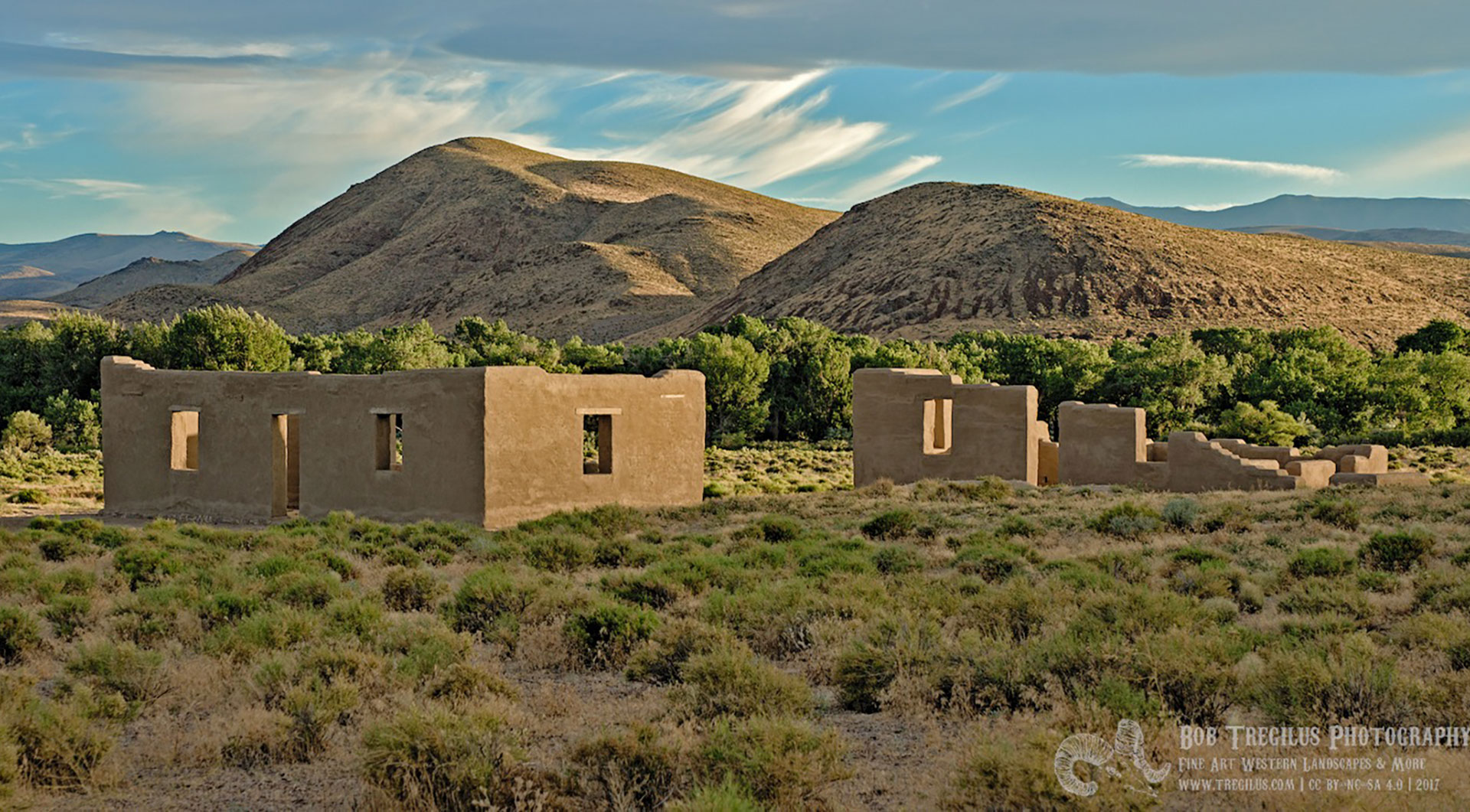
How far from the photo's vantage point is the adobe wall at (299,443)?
66.3 feet

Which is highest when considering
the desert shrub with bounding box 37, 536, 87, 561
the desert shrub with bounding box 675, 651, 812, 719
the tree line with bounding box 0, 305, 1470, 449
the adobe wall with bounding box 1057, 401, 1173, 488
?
the tree line with bounding box 0, 305, 1470, 449

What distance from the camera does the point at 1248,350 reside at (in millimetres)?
57719

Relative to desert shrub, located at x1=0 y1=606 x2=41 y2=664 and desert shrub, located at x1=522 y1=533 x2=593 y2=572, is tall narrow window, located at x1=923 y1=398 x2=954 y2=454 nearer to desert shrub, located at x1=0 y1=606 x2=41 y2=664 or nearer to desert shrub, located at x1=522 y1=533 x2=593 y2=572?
desert shrub, located at x1=522 y1=533 x2=593 y2=572

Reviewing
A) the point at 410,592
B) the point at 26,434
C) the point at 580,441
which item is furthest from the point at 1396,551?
the point at 26,434

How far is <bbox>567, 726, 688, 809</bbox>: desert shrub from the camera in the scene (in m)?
6.34

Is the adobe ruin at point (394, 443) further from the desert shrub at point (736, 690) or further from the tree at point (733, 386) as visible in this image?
the tree at point (733, 386)

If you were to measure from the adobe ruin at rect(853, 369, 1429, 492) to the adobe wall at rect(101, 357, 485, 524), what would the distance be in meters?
9.10

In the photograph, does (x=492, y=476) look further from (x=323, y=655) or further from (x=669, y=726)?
(x=669, y=726)

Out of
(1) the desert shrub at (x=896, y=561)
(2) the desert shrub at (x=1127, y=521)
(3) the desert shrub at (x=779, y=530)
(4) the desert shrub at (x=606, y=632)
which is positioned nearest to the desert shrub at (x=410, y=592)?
(4) the desert shrub at (x=606, y=632)

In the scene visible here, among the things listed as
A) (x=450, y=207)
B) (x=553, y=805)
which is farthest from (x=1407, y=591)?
(x=450, y=207)

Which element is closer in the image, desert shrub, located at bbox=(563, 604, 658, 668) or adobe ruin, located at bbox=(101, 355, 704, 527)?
desert shrub, located at bbox=(563, 604, 658, 668)

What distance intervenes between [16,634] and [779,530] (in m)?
10.3

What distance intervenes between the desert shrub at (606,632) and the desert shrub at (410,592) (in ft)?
8.21

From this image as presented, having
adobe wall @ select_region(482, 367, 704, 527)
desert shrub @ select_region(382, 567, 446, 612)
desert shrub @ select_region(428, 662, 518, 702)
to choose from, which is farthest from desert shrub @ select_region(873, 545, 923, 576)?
adobe wall @ select_region(482, 367, 704, 527)
